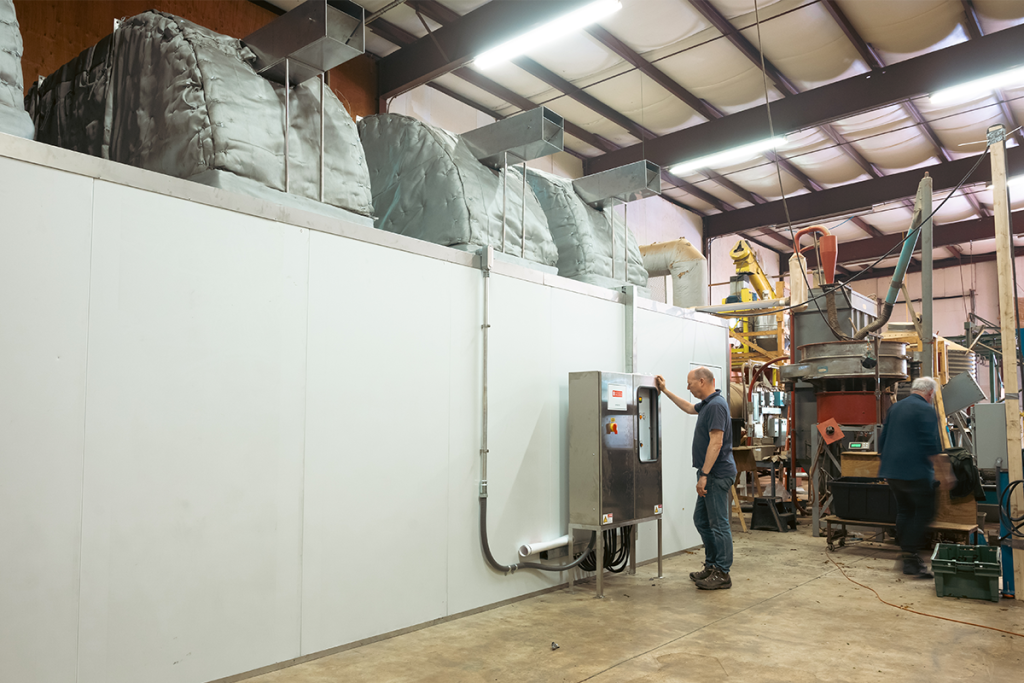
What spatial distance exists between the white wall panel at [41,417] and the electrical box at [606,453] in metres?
3.05

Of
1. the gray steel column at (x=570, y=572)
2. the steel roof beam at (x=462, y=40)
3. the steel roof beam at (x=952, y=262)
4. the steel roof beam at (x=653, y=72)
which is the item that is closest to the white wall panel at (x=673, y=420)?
the gray steel column at (x=570, y=572)

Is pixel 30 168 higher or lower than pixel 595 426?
higher

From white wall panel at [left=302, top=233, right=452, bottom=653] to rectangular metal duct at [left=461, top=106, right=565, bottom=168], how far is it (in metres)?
1.17

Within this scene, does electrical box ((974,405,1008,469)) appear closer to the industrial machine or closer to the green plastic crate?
the green plastic crate

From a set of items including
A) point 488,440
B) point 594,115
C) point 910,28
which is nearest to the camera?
point 488,440

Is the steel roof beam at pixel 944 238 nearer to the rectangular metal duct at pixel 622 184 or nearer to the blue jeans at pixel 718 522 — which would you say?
the rectangular metal duct at pixel 622 184

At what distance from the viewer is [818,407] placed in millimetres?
7746

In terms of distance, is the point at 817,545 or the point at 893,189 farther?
the point at 893,189

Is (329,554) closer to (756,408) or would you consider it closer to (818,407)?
(818,407)

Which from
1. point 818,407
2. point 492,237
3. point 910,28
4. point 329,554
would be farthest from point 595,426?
point 910,28

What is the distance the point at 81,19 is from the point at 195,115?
2887 millimetres

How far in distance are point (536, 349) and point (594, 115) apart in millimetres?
5621

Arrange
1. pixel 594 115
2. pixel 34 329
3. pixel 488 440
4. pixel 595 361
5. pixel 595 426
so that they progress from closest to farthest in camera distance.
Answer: pixel 34 329
pixel 488 440
pixel 595 426
pixel 595 361
pixel 594 115

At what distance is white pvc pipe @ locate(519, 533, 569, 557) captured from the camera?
15.1ft
